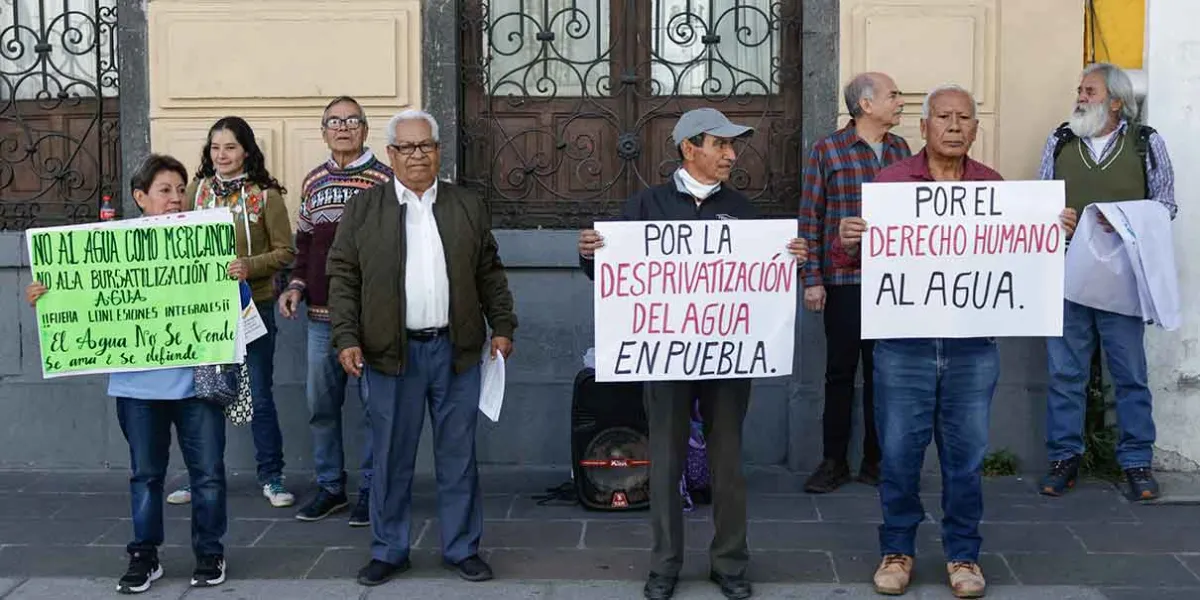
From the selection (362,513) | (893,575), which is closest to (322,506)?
(362,513)

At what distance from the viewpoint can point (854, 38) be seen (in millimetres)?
7516

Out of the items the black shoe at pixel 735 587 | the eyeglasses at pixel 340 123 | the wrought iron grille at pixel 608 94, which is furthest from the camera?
the wrought iron grille at pixel 608 94

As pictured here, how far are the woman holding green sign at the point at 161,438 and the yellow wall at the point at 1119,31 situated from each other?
469 cm

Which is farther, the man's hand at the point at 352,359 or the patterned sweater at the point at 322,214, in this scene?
the patterned sweater at the point at 322,214

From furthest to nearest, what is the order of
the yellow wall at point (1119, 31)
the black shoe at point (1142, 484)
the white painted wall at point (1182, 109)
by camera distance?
1. the yellow wall at point (1119, 31)
2. the white painted wall at point (1182, 109)
3. the black shoe at point (1142, 484)

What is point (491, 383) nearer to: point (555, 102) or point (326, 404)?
point (326, 404)

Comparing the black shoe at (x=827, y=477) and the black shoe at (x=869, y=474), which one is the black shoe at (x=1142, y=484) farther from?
the black shoe at (x=827, y=477)

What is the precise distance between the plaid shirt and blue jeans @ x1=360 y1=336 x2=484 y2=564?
207cm

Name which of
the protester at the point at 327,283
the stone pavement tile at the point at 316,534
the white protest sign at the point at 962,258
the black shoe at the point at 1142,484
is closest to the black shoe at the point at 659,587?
the white protest sign at the point at 962,258

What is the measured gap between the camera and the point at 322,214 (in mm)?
6648

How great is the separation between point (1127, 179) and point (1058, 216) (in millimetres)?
1725

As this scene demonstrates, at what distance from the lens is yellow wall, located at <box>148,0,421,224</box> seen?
763 centimetres

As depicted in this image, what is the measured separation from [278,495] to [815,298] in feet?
9.08

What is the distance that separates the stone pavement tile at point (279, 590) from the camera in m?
5.58
